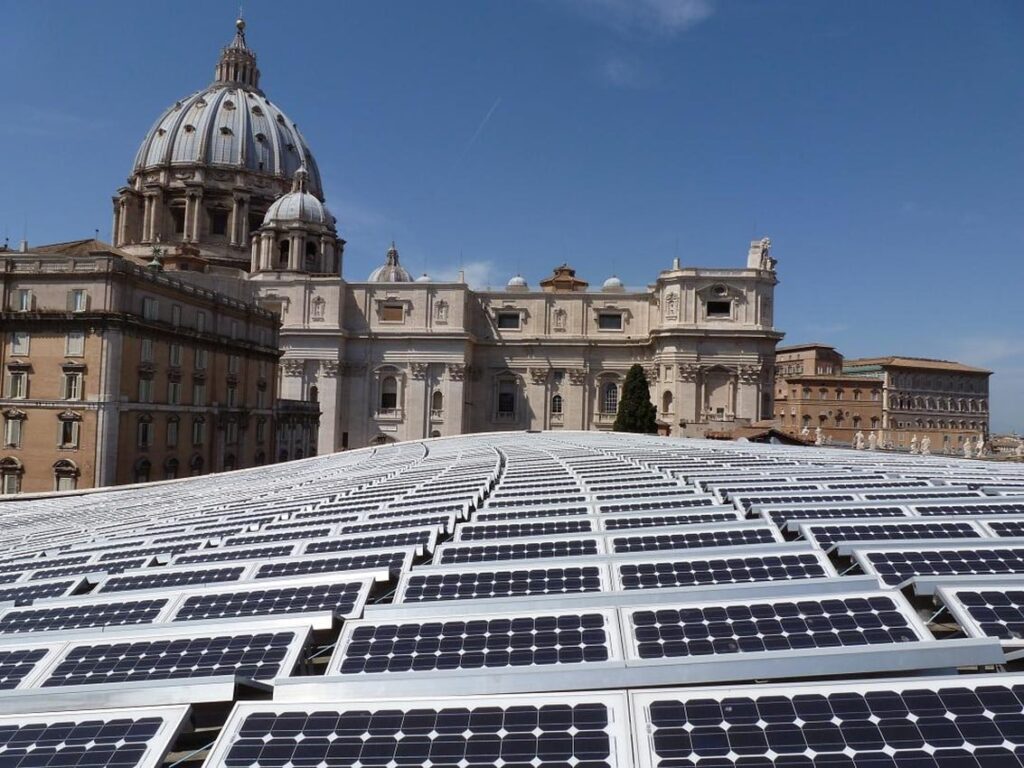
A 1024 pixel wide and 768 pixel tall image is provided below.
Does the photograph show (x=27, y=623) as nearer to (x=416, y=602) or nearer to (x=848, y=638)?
(x=416, y=602)

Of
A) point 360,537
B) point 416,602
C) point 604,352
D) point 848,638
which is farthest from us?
point 604,352

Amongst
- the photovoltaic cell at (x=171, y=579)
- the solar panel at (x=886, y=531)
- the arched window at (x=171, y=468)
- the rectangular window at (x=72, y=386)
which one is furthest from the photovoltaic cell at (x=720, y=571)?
the arched window at (x=171, y=468)

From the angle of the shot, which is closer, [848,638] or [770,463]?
[848,638]

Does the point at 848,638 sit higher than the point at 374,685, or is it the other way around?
the point at 848,638

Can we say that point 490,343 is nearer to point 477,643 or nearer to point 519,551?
point 519,551

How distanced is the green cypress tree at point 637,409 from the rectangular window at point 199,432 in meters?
Answer: 31.8

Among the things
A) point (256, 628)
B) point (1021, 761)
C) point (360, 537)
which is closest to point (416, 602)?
point (256, 628)

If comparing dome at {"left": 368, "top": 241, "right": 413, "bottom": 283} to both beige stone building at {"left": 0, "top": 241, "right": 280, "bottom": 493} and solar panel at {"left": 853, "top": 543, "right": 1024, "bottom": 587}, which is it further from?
solar panel at {"left": 853, "top": 543, "right": 1024, "bottom": 587}

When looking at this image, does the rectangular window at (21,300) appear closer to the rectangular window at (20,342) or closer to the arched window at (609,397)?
the rectangular window at (20,342)

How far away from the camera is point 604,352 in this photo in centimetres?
7181

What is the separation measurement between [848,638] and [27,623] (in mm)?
8557

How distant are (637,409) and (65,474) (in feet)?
132

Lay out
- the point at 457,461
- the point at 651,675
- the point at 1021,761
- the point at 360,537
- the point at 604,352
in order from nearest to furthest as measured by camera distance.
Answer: the point at 1021,761, the point at 651,675, the point at 360,537, the point at 457,461, the point at 604,352

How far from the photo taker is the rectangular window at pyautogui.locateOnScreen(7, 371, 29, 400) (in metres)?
38.9
